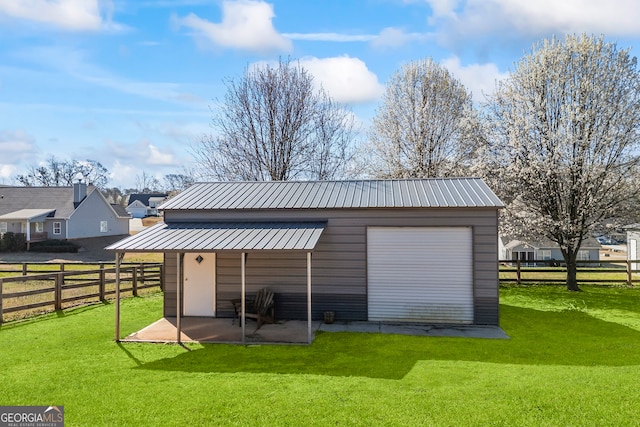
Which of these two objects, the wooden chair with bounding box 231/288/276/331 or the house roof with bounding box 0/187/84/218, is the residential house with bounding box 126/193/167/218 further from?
the wooden chair with bounding box 231/288/276/331

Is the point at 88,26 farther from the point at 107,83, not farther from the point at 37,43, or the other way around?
the point at 107,83

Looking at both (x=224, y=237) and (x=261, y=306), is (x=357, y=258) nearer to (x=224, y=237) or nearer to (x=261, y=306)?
(x=261, y=306)

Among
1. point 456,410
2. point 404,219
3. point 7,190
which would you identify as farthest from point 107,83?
point 7,190

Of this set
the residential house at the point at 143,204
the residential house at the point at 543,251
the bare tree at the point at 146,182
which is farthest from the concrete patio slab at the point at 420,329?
the bare tree at the point at 146,182

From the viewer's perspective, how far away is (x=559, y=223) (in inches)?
570

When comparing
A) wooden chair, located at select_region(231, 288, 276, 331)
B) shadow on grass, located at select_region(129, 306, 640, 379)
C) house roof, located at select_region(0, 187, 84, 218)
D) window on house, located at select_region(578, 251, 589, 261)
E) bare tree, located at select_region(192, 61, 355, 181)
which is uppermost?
bare tree, located at select_region(192, 61, 355, 181)

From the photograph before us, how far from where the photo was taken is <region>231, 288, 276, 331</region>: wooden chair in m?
9.26

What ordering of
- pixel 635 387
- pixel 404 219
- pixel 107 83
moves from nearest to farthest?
pixel 635 387 < pixel 404 219 < pixel 107 83

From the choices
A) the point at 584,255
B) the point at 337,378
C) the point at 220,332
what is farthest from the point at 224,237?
the point at 584,255

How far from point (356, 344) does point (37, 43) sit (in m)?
11.6

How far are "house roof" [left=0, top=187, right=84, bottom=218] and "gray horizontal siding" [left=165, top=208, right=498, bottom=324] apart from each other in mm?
29896

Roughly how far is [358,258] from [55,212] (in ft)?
109

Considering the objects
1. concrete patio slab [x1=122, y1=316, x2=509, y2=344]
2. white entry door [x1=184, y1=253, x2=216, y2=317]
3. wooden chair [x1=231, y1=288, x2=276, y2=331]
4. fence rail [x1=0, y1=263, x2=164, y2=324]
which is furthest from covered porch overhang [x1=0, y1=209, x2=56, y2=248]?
wooden chair [x1=231, y1=288, x2=276, y2=331]

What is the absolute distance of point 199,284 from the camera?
33.6ft
